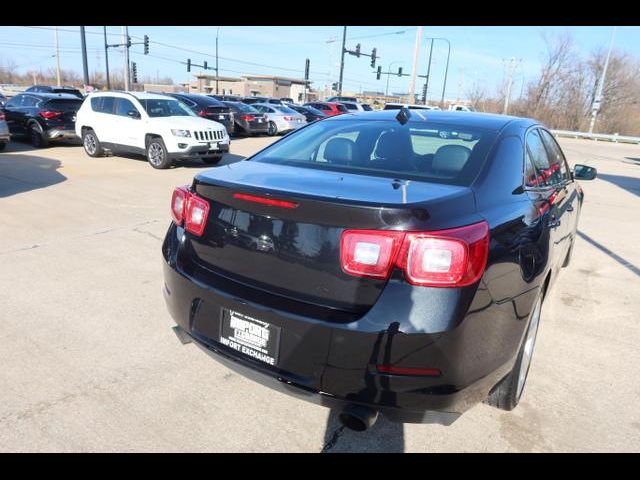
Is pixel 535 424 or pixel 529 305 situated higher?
pixel 529 305

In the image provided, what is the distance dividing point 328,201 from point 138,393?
5.37 feet

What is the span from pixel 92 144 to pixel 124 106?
1386 mm

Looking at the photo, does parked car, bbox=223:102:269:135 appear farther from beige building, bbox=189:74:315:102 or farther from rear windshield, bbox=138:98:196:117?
beige building, bbox=189:74:315:102

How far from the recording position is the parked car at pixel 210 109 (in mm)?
17564

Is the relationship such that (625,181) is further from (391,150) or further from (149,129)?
(391,150)

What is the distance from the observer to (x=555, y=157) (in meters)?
3.86

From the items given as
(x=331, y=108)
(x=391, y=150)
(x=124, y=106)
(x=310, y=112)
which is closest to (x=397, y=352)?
(x=391, y=150)

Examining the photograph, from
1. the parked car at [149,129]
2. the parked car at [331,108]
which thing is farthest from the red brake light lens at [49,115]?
the parked car at [331,108]

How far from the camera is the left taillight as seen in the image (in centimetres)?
234

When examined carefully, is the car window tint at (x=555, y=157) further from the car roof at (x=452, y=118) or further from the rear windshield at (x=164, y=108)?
the rear windshield at (x=164, y=108)
